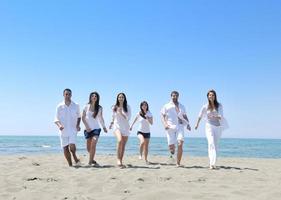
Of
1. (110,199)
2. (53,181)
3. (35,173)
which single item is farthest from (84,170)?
(110,199)

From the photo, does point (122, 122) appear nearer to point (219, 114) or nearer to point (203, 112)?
point (203, 112)

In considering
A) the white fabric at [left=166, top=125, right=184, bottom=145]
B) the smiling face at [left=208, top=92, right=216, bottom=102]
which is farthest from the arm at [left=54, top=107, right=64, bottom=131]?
the smiling face at [left=208, top=92, right=216, bottom=102]

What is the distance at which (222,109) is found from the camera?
10500mm

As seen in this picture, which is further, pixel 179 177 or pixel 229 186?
pixel 179 177

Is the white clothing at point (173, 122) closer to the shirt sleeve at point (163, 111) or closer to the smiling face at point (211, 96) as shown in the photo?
the shirt sleeve at point (163, 111)

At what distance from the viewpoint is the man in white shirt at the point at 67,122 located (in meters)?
10.3

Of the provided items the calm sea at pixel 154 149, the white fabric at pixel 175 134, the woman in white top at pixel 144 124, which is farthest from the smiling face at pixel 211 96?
Answer: the calm sea at pixel 154 149

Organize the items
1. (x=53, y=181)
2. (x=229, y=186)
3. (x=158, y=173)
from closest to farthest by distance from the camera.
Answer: (x=229, y=186) → (x=53, y=181) → (x=158, y=173)

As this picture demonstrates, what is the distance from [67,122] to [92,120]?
0.66 metres

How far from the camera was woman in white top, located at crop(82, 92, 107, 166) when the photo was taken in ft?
34.6

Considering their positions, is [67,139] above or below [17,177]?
above

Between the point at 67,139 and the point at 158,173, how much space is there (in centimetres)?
276

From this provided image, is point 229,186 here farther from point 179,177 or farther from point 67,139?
point 67,139

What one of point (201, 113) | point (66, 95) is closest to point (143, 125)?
point (201, 113)
